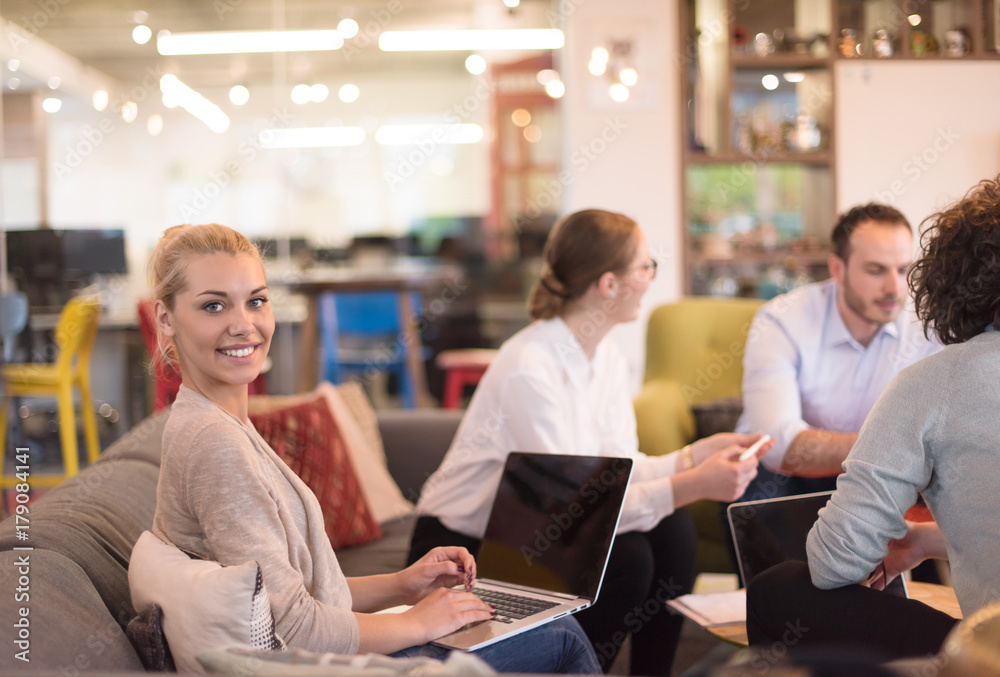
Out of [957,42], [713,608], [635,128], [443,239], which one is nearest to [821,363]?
[713,608]

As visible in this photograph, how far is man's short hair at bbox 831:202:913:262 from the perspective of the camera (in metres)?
2.13

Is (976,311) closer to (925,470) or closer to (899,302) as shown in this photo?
(925,470)

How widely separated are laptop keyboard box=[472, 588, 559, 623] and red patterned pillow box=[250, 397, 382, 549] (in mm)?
749

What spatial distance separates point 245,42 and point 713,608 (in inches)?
177

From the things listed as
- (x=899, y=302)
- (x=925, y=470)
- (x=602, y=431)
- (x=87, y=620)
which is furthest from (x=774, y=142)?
(x=87, y=620)

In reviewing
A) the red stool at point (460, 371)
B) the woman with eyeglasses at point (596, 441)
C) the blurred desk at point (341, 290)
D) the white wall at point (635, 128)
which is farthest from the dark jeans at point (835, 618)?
the blurred desk at point (341, 290)

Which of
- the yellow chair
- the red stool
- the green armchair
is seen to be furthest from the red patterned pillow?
the yellow chair

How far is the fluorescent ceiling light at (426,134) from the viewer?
18.9 ft

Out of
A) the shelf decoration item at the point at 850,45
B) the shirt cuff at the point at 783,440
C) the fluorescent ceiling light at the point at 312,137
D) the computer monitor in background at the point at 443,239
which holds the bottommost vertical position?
the shirt cuff at the point at 783,440

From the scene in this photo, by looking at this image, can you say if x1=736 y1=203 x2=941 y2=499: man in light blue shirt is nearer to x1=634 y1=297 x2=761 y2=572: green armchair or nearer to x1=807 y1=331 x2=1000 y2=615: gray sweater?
x1=634 y1=297 x2=761 y2=572: green armchair

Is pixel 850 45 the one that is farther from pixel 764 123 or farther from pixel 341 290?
pixel 341 290

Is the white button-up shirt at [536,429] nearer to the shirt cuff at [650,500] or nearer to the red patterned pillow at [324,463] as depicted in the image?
the shirt cuff at [650,500]

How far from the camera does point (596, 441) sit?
2.00 m

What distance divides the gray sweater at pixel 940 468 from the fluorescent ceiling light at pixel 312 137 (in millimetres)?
4509
